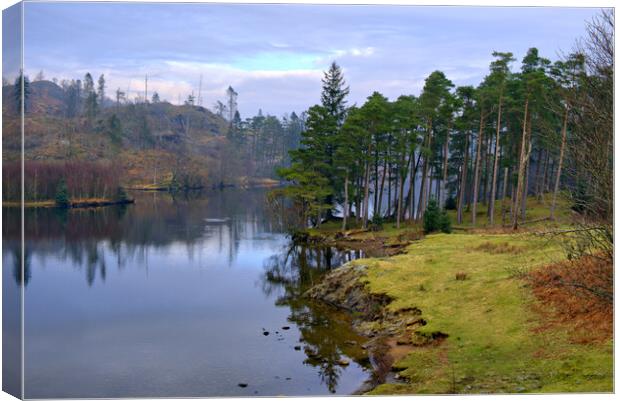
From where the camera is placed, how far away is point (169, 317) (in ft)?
75.5

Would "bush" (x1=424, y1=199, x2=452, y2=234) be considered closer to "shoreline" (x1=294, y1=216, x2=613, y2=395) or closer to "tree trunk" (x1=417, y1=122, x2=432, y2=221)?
"shoreline" (x1=294, y1=216, x2=613, y2=395)

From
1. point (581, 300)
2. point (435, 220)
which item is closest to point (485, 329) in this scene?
point (581, 300)

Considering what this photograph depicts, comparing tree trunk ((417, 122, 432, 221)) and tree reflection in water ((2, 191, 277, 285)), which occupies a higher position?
tree trunk ((417, 122, 432, 221))

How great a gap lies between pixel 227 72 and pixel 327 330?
381 inches

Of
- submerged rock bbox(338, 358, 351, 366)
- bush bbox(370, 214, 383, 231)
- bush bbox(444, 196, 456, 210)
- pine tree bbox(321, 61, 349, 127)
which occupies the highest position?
pine tree bbox(321, 61, 349, 127)

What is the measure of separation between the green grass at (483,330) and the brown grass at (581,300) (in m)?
0.38

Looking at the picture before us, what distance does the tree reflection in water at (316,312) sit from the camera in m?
18.6

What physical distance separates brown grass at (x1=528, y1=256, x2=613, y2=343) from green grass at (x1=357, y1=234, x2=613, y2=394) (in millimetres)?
382

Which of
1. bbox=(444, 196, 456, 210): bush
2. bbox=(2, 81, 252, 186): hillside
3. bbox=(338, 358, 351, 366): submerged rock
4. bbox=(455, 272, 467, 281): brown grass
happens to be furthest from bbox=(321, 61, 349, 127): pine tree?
bbox=(338, 358, 351, 366): submerged rock

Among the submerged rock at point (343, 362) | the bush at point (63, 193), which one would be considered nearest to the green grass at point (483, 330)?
the submerged rock at point (343, 362)

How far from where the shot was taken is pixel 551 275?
19.2 metres

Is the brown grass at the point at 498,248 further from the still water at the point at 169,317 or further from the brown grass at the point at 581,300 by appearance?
the brown grass at the point at 581,300

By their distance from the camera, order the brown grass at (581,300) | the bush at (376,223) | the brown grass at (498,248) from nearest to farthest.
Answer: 1. the brown grass at (581,300)
2. the brown grass at (498,248)
3. the bush at (376,223)

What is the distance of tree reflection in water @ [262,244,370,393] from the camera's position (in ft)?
61.2
